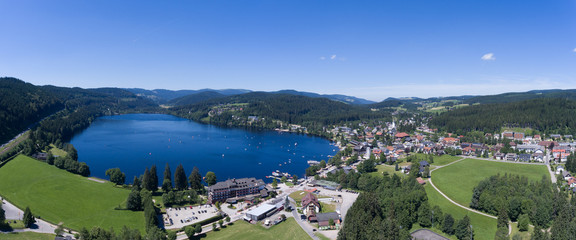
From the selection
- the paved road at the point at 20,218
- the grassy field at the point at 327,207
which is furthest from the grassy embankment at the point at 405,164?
the paved road at the point at 20,218

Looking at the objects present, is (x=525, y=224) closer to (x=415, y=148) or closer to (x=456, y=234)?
(x=456, y=234)

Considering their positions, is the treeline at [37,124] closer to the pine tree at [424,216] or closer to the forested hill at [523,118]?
the pine tree at [424,216]

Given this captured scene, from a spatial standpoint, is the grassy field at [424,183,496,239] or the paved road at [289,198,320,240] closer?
the grassy field at [424,183,496,239]

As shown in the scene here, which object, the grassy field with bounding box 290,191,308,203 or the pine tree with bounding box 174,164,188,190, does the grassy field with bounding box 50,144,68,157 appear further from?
the grassy field with bounding box 290,191,308,203

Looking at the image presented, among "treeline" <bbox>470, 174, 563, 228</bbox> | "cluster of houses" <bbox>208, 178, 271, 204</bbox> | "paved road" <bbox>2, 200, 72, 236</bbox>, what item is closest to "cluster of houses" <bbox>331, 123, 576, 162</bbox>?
"treeline" <bbox>470, 174, 563, 228</bbox>

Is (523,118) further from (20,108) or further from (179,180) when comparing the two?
(20,108)
